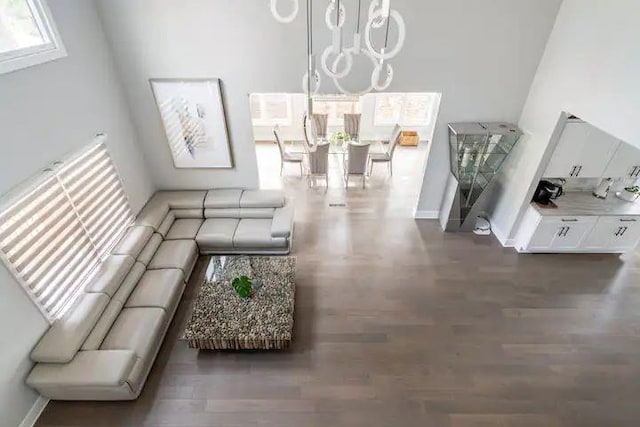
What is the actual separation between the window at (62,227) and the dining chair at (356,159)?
161 inches

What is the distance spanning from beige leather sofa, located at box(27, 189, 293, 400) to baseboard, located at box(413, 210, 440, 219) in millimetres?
2355

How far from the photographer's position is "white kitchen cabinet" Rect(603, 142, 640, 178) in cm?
455

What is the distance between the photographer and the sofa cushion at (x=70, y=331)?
3.28 meters

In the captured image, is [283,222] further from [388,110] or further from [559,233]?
[388,110]

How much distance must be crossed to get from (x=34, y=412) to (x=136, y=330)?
1.12 meters

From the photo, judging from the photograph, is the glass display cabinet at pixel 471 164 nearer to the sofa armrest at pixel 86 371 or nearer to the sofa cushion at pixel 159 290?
the sofa cushion at pixel 159 290

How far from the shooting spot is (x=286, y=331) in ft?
12.4

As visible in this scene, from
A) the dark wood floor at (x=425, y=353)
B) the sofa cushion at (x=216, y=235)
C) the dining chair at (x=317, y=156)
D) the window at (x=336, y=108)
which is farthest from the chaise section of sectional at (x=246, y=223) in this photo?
the window at (x=336, y=108)

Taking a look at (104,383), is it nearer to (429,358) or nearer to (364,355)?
(364,355)

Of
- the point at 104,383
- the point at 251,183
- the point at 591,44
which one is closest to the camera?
the point at 104,383

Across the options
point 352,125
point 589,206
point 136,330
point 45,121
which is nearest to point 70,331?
point 136,330

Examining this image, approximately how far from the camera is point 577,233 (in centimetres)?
504

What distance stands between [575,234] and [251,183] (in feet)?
17.1

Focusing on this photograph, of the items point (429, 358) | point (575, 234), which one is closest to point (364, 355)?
point (429, 358)
